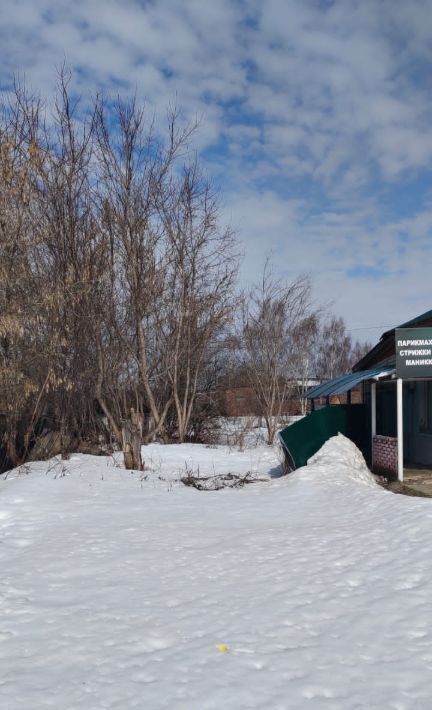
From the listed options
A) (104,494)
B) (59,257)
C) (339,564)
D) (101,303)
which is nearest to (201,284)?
(101,303)

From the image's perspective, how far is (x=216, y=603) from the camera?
498 centimetres

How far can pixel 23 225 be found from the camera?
13688 millimetres

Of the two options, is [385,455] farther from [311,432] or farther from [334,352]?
[334,352]

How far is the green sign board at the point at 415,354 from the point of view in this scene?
1238cm

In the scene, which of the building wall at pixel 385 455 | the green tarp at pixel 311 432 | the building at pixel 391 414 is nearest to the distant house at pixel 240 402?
the building at pixel 391 414

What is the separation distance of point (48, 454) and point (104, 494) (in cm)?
629

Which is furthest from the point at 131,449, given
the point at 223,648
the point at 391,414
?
the point at 223,648

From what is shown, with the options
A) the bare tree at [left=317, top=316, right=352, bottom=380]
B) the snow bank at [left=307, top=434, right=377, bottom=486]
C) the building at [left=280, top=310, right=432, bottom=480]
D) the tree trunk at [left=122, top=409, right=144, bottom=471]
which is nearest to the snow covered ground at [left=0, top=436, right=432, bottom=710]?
the snow bank at [left=307, top=434, right=377, bottom=486]

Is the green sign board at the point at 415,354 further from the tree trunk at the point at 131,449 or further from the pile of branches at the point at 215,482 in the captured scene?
the tree trunk at the point at 131,449

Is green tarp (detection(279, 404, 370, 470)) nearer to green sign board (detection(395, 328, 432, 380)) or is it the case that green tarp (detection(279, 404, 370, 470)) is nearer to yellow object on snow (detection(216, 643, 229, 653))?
green sign board (detection(395, 328, 432, 380))

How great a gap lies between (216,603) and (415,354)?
Result: 8.69 meters

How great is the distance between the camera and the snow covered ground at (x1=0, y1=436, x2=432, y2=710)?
11.4 feet

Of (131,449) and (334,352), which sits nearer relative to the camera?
(131,449)

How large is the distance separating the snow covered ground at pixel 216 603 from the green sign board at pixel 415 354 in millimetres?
3428
